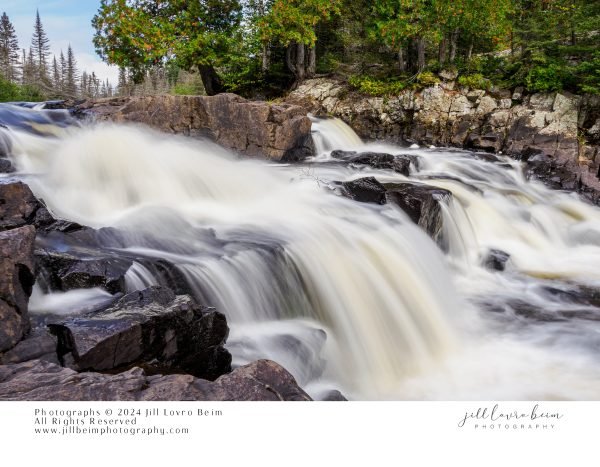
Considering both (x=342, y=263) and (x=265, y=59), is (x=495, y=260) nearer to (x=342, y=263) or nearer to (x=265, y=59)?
(x=342, y=263)

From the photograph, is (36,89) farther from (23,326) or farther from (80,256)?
(23,326)

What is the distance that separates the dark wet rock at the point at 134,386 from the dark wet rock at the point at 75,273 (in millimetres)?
1550

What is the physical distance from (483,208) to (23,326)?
8241 mm

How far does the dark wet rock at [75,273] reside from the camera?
12.6 feet

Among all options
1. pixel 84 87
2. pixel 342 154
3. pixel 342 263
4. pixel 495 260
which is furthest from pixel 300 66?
pixel 342 263

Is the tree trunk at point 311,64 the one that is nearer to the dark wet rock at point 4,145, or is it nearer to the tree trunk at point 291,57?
the tree trunk at point 291,57

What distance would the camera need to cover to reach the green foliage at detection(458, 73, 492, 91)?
1382 cm

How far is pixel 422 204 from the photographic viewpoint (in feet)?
23.4

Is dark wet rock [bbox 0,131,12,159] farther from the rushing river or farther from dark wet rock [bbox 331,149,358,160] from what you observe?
dark wet rock [bbox 331,149,358,160]

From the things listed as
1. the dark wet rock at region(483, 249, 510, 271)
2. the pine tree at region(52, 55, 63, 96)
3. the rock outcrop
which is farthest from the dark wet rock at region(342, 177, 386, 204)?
the pine tree at region(52, 55, 63, 96)

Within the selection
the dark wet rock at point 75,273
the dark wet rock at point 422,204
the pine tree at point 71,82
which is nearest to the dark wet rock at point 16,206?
the dark wet rock at point 75,273

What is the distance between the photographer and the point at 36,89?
477 inches

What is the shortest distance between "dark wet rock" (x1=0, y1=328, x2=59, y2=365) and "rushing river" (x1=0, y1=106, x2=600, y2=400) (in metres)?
0.85
